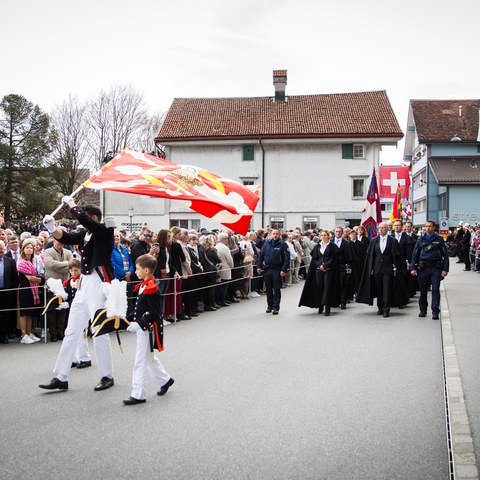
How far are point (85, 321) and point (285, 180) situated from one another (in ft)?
140

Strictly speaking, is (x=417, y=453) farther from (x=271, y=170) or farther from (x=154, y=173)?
(x=271, y=170)

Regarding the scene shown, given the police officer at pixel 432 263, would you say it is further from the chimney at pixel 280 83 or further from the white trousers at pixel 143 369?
the chimney at pixel 280 83

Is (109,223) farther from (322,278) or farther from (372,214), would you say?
(372,214)

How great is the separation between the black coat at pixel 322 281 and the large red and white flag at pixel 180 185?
554cm

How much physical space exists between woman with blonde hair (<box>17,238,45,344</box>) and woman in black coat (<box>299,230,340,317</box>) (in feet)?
20.6

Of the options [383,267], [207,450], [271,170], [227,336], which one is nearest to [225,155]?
[271,170]

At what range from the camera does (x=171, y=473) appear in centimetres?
493

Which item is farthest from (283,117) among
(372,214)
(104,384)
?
(104,384)

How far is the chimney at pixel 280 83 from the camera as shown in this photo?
55.0 meters

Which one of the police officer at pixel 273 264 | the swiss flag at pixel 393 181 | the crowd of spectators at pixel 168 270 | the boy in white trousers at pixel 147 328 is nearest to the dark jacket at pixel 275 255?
the police officer at pixel 273 264

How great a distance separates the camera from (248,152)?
50812mm

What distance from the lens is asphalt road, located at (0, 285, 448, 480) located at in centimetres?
511

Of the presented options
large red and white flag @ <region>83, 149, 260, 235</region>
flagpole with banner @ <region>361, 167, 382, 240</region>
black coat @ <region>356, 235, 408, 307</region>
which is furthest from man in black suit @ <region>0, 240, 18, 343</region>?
flagpole with banner @ <region>361, 167, 382, 240</region>

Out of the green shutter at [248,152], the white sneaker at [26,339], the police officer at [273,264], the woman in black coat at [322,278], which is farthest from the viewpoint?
the green shutter at [248,152]
